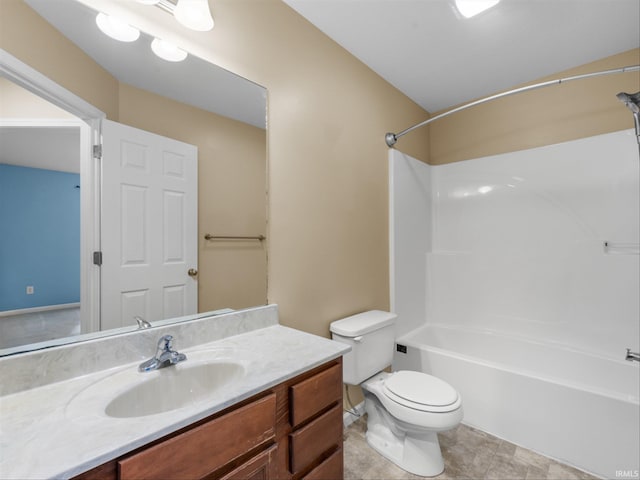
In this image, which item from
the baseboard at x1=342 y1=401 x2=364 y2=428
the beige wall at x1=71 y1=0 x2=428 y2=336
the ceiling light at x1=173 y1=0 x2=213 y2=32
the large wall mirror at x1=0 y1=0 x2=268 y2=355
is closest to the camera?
the large wall mirror at x1=0 y1=0 x2=268 y2=355

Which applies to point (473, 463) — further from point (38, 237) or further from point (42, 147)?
point (42, 147)

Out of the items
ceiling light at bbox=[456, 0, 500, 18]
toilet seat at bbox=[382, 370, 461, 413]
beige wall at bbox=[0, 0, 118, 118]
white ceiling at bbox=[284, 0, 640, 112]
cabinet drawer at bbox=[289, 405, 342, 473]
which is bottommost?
toilet seat at bbox=[382, 370, 461, 413]

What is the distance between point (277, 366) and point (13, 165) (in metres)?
1.02

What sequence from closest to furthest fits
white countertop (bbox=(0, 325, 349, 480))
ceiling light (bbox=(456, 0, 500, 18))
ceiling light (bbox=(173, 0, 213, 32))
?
1. white countertop (bbox=(0, 325, 349, 480))
2. ceiling light (bbox=(173, 0, 213, 32))
3. ceiling light (bbox=(456, 0, 500, 18))

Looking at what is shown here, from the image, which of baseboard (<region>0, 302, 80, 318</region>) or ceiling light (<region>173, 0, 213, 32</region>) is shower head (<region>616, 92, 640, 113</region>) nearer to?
ceiling light (<region>173, 0, 213, 32</region>)

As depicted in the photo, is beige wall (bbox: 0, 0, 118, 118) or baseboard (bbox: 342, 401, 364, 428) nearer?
beige wall (bbox: 0, 0, 118, 118)

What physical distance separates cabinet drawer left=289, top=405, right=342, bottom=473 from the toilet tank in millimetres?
567

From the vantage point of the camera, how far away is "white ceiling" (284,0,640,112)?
1660 millimetres

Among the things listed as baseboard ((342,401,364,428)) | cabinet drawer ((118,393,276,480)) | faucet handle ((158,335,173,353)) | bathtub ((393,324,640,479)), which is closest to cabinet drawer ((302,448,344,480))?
cabinet drawer ((118,393,276,480))

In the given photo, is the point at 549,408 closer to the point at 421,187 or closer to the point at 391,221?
the point at 391,221

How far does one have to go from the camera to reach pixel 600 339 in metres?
2.10

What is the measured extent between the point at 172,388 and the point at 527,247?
2.61 m

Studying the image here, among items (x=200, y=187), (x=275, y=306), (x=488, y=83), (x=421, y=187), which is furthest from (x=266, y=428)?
(x=488, y=83)

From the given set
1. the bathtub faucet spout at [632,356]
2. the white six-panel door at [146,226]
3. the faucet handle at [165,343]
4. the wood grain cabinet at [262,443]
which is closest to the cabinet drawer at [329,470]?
the wood grain cabinet at [262,443]
